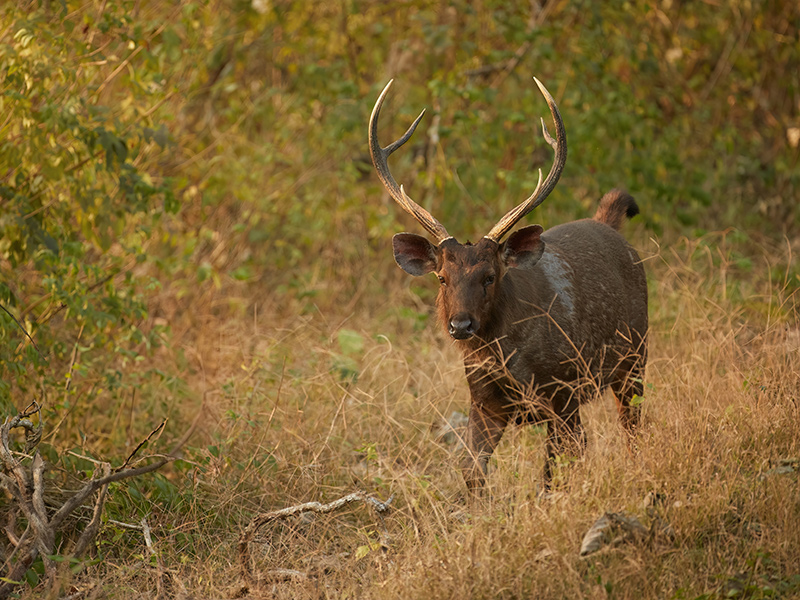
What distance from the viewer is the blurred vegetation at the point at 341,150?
21.6 ft

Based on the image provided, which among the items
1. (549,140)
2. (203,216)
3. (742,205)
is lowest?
(742,205)

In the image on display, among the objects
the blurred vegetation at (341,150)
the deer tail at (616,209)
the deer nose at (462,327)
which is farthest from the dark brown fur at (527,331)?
the blurred vegetation at (341,150)

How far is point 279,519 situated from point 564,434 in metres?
1.76

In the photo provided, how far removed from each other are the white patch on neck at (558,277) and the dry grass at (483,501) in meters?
0.78

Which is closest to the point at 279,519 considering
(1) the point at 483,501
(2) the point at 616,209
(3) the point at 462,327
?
(1) the point at 483,501

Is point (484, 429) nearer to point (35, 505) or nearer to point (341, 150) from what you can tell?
point (35, 505)

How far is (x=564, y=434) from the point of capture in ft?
17.7

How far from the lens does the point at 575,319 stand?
5.65m

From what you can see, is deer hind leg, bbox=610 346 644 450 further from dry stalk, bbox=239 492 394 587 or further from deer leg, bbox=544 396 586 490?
dry stalk, bbox=239 492 394 587

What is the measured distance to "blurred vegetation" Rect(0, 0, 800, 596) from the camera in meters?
6.59

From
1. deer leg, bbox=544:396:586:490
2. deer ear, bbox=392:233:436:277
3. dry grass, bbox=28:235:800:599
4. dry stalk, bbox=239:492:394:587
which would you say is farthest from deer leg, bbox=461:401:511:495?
deer ear, bbox=392:233:436:277

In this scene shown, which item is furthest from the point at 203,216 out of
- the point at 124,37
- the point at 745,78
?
the point at 745,78

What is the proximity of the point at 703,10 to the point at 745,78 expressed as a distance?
100 cm

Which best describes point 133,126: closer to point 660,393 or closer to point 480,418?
point 480,418
